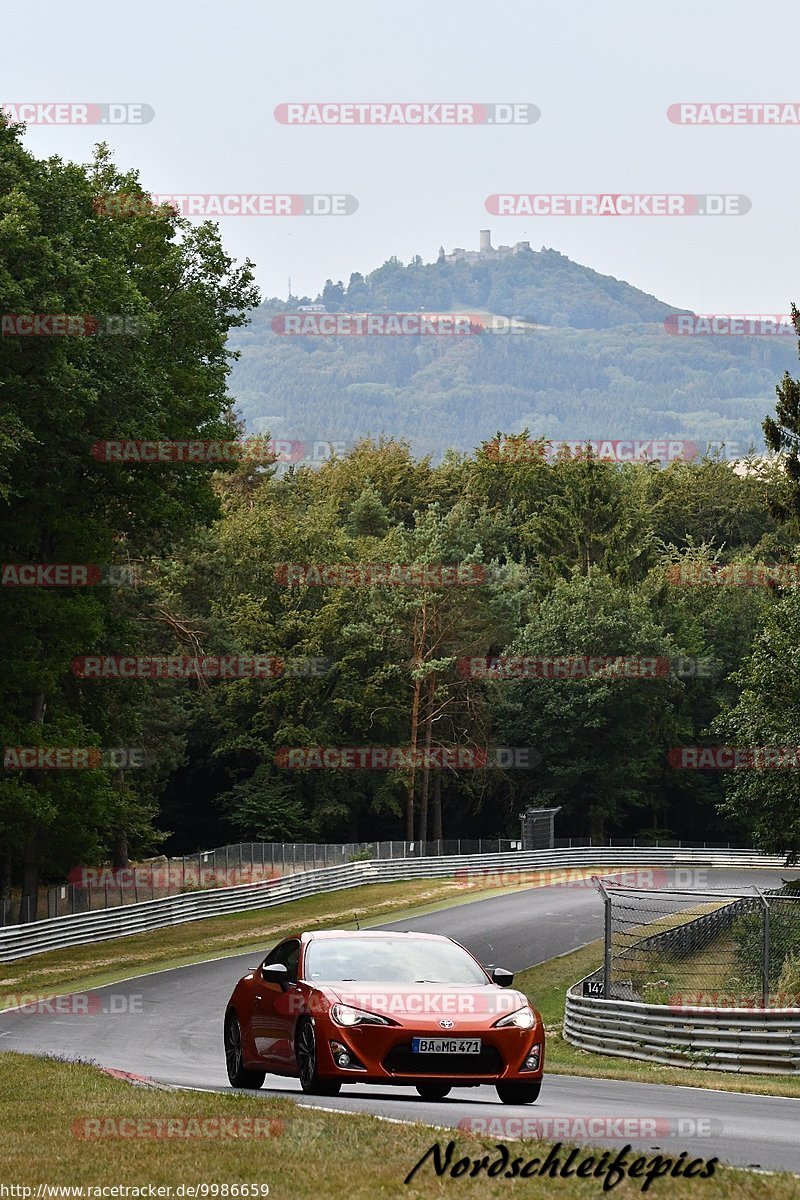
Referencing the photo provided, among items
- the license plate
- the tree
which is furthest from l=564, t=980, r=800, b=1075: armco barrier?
the tree

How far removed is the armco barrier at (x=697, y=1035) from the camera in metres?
18.4

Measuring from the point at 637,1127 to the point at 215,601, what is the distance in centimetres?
6739

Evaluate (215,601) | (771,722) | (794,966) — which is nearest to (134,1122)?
(794,966)

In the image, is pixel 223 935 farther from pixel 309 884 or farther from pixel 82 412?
pixel 82 412

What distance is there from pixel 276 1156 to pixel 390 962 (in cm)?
460

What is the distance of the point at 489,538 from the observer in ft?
316

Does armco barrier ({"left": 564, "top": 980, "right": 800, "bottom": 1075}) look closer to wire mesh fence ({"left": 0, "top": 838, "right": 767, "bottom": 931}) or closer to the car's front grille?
the car's front grille

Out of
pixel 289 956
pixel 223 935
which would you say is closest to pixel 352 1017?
pixel 289 956

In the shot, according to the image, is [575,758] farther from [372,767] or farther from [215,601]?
[215,601]

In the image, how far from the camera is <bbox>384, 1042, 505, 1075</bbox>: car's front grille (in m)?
12.4

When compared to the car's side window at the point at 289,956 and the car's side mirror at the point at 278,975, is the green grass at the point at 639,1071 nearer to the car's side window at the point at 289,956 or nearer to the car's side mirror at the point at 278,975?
the car's side window at the point at 289,956

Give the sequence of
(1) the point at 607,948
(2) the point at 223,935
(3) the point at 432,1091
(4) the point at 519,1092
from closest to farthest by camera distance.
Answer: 1. (4) the point at 519,1092
2. (3) the point at 432,1091
3. (1) the point at 607,948
4. (2) the point at 223,935

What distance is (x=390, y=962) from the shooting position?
1353cm

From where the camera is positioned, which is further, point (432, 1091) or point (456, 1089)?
point (456, 1089)
